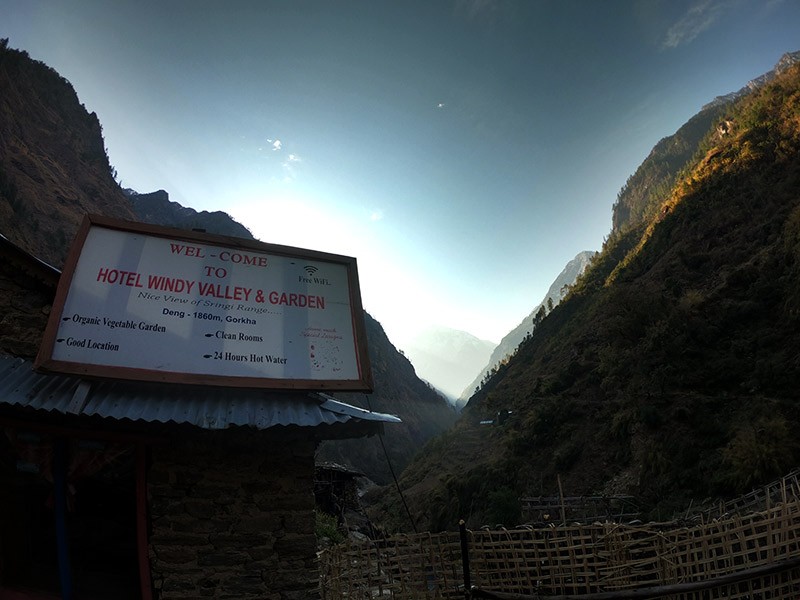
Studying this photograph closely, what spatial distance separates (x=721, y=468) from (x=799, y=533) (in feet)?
43.4

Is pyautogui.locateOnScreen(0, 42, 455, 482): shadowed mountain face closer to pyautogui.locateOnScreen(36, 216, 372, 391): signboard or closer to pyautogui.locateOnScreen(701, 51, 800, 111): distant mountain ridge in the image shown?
pyautogui.locateOnScreen(36, 216, 372, 391): signboard

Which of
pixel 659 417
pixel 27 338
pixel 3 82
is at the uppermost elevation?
pixel 3 82

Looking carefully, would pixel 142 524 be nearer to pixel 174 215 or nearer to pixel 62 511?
pixel 62 511

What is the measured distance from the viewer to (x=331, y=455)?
5016 centimetres

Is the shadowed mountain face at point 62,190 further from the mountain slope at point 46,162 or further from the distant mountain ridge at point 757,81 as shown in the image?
the distant mountain ridge at point 757,81

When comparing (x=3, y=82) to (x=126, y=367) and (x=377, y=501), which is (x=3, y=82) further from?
(x=126, y=367)

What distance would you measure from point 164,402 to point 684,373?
23.7 metres

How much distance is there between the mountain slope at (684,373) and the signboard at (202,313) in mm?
8605

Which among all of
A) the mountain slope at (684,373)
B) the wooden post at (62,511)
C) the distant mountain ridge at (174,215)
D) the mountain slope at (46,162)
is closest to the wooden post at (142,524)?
the wooden post at (62,511)

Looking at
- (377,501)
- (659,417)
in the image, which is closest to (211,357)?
(659,417)

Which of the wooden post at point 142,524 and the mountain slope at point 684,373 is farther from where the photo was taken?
the mountain slope at point 684,373

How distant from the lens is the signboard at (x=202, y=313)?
12.3ft

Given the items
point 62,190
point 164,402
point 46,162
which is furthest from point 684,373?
point 46,162

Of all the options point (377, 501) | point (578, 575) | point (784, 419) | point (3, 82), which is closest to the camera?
point (578, 575)
